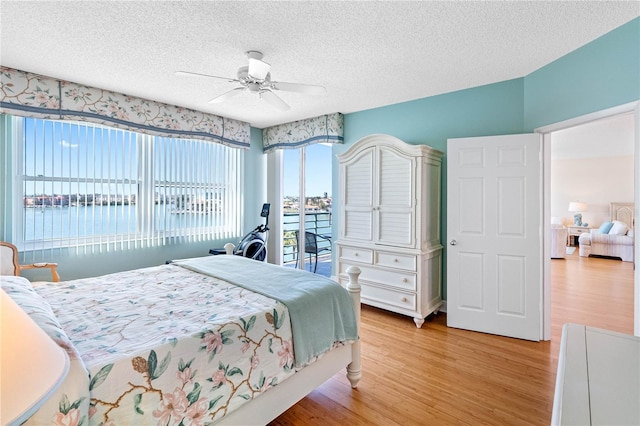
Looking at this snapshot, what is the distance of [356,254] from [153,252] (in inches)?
100

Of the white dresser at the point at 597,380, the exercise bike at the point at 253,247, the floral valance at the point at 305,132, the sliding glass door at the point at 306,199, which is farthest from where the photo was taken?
the sliding glass door at the point at 306,199

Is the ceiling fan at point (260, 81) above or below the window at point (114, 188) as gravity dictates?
above

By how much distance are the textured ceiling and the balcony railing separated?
2.28 meters

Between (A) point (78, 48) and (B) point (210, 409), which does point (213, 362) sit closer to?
(B) point (210, 409)

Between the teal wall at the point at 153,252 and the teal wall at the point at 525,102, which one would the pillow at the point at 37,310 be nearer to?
the teal wall at the point at 153,252

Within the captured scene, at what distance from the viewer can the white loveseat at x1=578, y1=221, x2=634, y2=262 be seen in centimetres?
625

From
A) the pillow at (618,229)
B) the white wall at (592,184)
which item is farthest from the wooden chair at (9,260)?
the white wall at (592,184)

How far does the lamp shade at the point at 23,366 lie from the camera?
43 cm

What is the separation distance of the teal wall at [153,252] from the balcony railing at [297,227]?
19.8 inches

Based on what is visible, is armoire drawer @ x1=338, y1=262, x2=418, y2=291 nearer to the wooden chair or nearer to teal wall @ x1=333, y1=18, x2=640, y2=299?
teal wall @ x1=333, y1=18, x2=640, y2=299

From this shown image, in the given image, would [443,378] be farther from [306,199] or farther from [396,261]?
[306,199]

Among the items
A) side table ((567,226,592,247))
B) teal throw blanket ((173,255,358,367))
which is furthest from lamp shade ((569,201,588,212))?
teal throw blanket ((173,255,358,367))

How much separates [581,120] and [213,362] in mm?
3142

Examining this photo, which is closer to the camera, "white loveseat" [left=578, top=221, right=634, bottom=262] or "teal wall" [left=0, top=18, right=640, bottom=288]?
"teal wall" [left=0, top=18, right=640, bottom=288]
